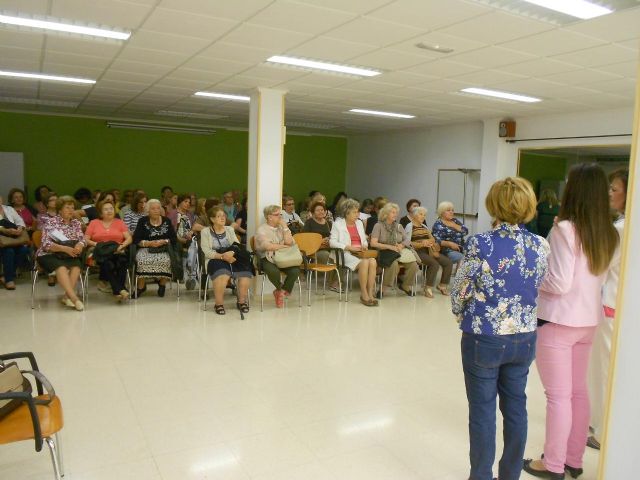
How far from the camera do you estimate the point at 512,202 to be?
7.27 ft

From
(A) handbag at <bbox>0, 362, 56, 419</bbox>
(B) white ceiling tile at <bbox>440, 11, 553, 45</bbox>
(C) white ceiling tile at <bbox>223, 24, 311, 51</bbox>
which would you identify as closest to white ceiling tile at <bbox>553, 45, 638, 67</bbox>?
(B) white ceiling tile at <bbox>440, 11, 553, 45</bbox>

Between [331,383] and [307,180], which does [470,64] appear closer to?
[331,383]

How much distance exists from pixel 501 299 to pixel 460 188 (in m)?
8.38

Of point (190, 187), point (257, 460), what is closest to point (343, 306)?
point (257, 460)

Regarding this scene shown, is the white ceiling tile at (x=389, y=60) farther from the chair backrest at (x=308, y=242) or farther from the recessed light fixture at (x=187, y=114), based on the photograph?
the recessed light fixture at (x=187, y=114)

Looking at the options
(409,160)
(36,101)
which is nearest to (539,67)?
(409,160)

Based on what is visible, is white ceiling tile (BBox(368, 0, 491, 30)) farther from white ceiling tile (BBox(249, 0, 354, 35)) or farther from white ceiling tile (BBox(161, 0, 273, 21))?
white ceiling tile (BBox(161, 0, 273, 21))

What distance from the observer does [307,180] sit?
1334 cm

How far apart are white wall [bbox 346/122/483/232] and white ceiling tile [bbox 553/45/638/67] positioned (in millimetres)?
4816

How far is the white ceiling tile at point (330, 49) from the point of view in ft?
15.2

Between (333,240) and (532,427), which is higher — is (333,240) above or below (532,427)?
above

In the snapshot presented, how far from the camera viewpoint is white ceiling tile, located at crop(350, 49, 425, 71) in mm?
4961

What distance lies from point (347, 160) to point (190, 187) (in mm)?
4289

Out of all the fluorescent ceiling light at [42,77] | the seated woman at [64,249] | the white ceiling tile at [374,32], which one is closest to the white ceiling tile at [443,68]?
the white ceiling tile at [374,32]
